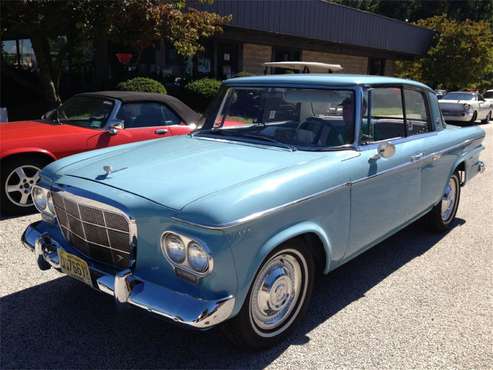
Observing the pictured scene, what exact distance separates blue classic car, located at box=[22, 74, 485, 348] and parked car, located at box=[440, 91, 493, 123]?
45.2ft

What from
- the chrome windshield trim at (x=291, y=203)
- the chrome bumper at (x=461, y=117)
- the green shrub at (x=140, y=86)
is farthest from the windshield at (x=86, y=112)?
the chrome bumper at (x=461, y=117)

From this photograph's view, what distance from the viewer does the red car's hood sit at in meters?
5.14

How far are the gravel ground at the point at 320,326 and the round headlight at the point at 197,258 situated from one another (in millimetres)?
503

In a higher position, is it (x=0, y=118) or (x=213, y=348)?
(x=0, y=118)

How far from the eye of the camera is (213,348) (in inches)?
110

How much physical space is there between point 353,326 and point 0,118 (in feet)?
24.0

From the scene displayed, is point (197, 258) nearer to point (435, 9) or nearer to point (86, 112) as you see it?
point (86, 112)

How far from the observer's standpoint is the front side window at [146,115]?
590 cm

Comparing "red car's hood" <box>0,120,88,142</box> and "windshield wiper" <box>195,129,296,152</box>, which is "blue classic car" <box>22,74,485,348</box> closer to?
"windshield wiper" <box>195,129,296,152</box>

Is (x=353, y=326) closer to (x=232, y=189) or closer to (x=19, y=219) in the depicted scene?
(x=232, y=189)

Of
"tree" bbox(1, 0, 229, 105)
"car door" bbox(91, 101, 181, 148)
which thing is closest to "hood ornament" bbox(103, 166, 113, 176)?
"car door" bbox(91, 101, 181, 148)

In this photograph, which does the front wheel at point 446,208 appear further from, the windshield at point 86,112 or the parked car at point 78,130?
the windshield at point 86,112

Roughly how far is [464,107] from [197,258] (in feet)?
54.0

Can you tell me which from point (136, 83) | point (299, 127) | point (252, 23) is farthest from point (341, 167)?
point (252, 23)
